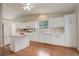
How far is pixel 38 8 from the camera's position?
202cm

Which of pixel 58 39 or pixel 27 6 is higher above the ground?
pixel 27 6

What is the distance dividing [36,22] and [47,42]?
1.80 ft

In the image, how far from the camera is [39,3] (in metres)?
1.98

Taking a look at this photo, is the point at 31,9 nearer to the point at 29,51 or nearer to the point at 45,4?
the point at 45,4

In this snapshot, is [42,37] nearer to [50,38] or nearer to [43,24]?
[50,38]

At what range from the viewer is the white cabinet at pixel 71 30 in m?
2.04

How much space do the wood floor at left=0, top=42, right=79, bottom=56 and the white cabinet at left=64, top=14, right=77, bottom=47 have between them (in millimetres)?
184

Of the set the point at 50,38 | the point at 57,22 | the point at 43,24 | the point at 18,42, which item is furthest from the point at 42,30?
the point at 18,42

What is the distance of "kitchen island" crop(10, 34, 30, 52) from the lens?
2.01 metres

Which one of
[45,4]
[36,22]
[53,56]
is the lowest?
[53,56]

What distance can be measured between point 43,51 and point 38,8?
100 cm

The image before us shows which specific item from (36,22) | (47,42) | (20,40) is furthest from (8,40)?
(47,42)

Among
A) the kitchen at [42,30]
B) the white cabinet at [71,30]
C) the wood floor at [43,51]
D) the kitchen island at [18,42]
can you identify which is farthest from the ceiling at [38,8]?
the wood floor at [43,51]

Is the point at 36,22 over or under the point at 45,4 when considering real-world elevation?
under
